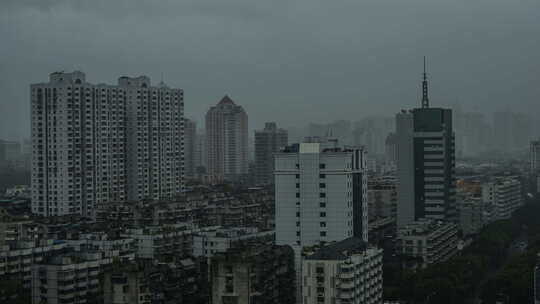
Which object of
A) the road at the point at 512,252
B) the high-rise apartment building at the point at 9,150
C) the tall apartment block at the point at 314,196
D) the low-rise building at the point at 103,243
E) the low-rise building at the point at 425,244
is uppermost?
the high-rise apartment building at the point at 9,150

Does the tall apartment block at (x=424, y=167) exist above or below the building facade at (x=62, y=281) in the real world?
above

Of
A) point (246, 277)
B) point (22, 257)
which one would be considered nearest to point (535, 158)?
point (22, 257)

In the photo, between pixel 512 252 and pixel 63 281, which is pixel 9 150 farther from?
pixel 63 281

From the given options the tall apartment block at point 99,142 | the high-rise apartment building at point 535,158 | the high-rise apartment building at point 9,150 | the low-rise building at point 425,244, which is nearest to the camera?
the low-rise building at point 425,244

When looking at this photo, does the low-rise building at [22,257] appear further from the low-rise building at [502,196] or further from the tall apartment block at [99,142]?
the low-rise building at [502,196]

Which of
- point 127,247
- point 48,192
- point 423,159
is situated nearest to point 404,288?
point 127,247

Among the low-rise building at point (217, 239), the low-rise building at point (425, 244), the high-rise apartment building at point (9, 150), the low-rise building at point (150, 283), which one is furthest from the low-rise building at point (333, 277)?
the high-rise apartment building at point (9, 150)

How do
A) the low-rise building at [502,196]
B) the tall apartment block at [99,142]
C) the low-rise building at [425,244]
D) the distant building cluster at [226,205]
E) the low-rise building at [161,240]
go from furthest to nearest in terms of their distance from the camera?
the low-rise building at [502,196] → the tall apartment block at [99,142] → the low-rise building at [425,244] → the low-rise building at [161,240] → the distant building cluster at [226,205]

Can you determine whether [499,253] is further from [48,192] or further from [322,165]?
[48,192]
